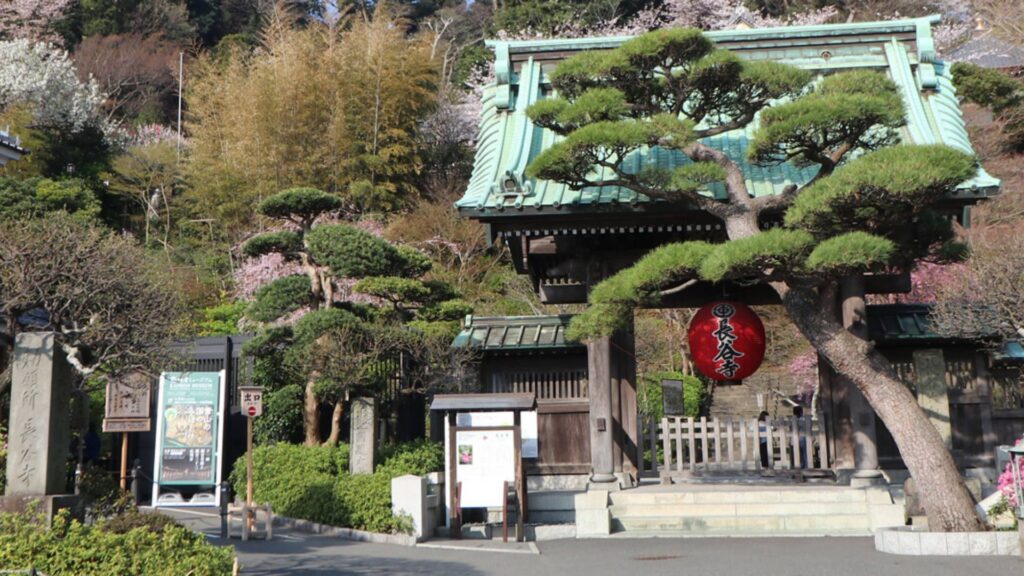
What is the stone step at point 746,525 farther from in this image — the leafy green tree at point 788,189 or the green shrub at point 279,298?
the green shrub at point 279,298

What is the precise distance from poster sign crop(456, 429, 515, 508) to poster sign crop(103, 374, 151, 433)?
6768 mm

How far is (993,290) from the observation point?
449 inches

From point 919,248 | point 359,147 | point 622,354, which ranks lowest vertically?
point 622,354

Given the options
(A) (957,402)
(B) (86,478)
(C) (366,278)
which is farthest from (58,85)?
(A) (957,402)

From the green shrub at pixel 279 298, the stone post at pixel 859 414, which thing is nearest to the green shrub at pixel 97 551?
the green shrub at pixel 279 298

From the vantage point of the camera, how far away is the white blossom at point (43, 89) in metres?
31.4

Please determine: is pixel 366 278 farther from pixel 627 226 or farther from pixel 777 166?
pixel 777 166

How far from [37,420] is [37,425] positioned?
45 millimetres

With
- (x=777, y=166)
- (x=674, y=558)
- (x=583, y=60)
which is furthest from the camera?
(x=777, y=166)

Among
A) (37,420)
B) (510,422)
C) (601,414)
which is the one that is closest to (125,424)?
(510,422)

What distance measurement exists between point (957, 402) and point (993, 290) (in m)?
2.47

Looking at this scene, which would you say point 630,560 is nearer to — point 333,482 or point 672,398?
point 333,482

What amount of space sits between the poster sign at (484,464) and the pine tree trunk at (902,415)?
4073 millimetres

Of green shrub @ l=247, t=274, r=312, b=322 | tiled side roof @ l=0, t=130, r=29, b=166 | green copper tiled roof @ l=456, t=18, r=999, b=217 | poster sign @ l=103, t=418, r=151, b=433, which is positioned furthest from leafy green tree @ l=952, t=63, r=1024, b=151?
tiled side roof @ l=0, t=130, r=29, b=166
